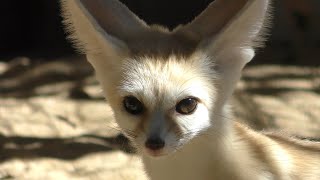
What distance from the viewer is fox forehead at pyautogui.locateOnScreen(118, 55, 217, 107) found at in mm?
2902

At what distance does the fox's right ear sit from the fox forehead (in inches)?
4.5

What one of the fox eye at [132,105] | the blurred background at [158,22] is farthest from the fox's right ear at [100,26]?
the blurred background at [158,22]

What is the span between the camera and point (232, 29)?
3.01 meters

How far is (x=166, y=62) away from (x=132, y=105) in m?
0.24

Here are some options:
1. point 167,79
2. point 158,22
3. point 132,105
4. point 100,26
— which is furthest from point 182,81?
A: point 158,22

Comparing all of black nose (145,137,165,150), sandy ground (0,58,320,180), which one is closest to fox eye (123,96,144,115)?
black nose (145,137,165,150)

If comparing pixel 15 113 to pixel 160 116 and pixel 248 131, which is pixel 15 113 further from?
pixel 160 116

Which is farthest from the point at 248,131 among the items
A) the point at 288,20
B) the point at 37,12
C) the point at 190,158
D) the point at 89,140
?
Answer: the point at 37,12

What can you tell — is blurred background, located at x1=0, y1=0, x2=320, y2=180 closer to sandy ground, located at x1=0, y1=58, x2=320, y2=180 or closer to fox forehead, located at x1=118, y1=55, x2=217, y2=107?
sandy ground, located at x1=0, y1=58, x2=320, y2=180

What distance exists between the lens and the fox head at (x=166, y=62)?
291 centimetres

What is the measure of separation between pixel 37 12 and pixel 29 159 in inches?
119

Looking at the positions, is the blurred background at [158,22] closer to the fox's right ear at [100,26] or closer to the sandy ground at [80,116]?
the sandy ground at [80,116]

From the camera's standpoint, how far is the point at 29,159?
15.5 feet

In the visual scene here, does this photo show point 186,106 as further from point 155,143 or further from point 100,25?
point 100,25
